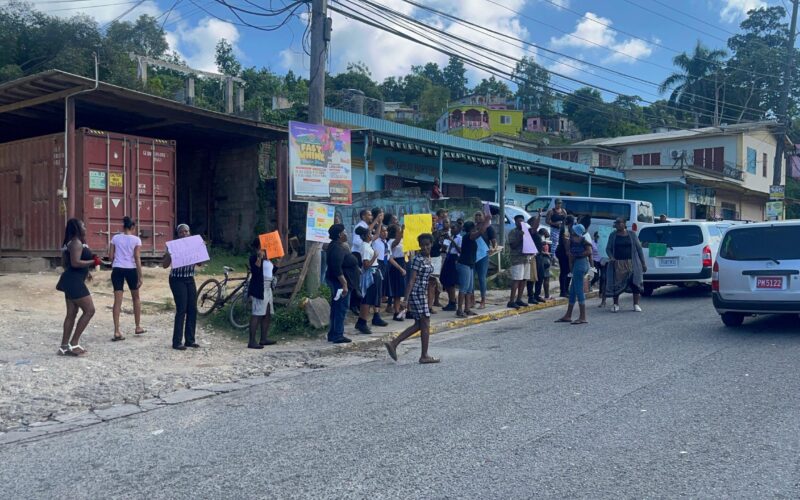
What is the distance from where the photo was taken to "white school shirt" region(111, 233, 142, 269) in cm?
1025

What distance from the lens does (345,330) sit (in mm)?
11727

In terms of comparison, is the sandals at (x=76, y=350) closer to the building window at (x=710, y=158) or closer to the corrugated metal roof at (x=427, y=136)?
the corrugated metal roof at (x=427, y=136)

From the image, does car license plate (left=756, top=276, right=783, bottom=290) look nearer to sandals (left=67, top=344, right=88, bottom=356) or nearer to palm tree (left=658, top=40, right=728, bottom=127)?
sandals (left=67, top=344, right=88, bottom=356)

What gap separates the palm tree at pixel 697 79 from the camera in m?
56.2

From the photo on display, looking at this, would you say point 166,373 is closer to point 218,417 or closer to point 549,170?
point 218,417

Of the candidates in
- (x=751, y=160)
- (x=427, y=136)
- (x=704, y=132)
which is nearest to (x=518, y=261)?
(x=427, y=136)

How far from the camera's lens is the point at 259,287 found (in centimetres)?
1015

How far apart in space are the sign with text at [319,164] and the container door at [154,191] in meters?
6.43

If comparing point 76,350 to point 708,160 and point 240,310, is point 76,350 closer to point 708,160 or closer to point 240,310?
point 240,310

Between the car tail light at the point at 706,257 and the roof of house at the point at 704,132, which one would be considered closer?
the car tail light at the point at 706,257

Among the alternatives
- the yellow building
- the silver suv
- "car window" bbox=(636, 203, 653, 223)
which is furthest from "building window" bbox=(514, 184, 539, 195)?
the yellow building

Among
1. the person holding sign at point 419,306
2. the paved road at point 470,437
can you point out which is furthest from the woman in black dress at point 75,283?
the person holding sign at point 419,306

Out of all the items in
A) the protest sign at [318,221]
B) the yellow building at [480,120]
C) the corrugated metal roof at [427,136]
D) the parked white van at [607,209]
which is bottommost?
the protest sign at [318,221]

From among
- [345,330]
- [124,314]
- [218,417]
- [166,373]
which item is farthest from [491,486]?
[124,314]
